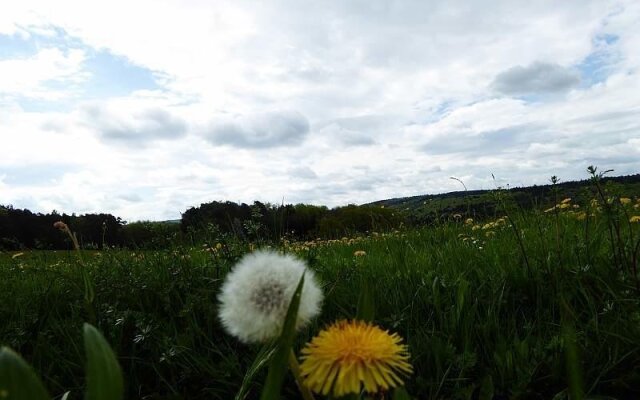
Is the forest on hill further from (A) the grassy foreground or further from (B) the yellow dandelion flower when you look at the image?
(B) the yellow dandelion flower

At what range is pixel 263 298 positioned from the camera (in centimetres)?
123

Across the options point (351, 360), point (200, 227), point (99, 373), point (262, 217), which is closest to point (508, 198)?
point (262, 217)

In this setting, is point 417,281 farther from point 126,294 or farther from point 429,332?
point 126,294

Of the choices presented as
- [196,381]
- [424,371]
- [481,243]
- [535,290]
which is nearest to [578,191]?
[535,290]

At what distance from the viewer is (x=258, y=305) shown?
1.22m

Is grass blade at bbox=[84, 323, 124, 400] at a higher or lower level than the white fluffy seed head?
lower

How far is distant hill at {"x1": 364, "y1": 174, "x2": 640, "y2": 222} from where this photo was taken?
411 centimetres

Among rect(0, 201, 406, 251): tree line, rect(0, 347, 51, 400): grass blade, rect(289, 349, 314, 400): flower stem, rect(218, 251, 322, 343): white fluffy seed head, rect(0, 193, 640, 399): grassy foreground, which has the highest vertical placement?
rect(0, 201, 406, 251): tree line

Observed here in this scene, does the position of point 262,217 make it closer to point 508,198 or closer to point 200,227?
point 200,227

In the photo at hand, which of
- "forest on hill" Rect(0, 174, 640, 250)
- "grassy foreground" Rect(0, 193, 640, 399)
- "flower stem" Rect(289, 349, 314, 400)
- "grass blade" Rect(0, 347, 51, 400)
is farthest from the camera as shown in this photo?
"forest on hill" Rect(0, 174, 640, 250)

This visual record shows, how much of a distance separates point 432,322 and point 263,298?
209 cm

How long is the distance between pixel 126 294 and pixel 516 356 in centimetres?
291

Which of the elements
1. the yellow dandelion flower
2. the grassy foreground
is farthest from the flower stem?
the grassy foreground

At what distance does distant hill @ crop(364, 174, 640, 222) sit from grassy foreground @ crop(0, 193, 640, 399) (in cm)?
42
